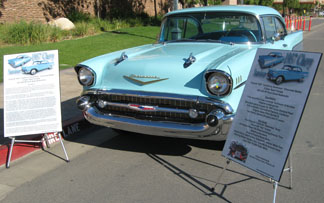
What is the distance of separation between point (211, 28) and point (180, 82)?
1.90 m

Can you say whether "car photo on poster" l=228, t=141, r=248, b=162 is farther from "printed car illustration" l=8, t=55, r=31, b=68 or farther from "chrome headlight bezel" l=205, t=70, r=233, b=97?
"printed car illustration" l=8, t=55, r=31, b=68

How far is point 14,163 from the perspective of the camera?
4.40 meters

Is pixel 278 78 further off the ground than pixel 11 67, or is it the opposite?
pixel 278 78

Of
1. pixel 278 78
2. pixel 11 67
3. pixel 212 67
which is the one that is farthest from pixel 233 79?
pixel 11 67

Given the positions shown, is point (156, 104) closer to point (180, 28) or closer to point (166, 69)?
point (166, 69)

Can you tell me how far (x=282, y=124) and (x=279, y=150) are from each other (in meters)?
0.22

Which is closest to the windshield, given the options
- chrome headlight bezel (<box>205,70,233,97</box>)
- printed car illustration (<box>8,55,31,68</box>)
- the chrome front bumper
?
chrome headlight bezel (<box>205,70,233,97</box>)

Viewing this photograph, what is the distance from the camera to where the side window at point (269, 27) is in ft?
17.2

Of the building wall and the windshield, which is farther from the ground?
the windshield

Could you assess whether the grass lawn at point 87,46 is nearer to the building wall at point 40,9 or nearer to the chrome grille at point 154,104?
the building wall at point 40,9

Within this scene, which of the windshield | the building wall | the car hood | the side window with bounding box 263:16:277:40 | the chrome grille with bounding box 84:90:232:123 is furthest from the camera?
the building wall

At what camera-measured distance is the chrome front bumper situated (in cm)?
366

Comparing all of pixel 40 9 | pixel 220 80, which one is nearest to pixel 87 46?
pixel 40 9

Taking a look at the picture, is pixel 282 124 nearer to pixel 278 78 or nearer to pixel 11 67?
pixel 278 78
